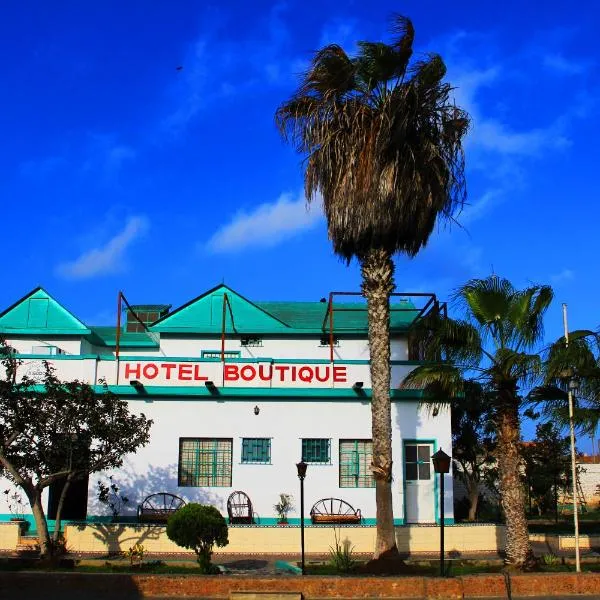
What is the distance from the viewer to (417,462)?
71.8 feet

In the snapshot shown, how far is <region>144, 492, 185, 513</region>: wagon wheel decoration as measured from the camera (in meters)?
21.3

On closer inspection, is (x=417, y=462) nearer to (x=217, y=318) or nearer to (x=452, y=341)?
(x=452, y=341)

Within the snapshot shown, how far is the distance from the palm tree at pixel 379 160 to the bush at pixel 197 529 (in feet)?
11.1

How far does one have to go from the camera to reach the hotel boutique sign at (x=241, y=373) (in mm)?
22062

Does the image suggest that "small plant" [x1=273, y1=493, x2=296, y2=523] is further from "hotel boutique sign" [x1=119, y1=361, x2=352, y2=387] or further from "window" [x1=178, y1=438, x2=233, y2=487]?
"hotel boutique sign" [x1=119, y1=361, x2=352, y2=387]

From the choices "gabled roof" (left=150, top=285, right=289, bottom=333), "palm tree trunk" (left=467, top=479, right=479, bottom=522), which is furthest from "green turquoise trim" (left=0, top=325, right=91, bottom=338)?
"palm tree trunk" (left=467, top=479, right=479, bottom=522)

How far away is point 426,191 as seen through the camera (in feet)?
57.8

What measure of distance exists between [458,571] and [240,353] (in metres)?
12.4

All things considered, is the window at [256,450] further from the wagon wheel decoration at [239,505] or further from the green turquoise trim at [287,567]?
the green turquoise trim at [287,567]

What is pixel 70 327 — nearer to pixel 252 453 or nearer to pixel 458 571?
pixel 252 453

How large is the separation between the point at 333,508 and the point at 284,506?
1307 millimetres

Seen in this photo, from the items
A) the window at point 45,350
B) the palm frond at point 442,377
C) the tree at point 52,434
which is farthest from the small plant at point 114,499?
the palm frond at point 442,377

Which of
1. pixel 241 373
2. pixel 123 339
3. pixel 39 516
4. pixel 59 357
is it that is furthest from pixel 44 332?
pixel 39 516

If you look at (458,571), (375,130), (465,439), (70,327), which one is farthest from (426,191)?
(70,327)
